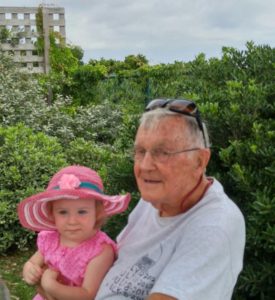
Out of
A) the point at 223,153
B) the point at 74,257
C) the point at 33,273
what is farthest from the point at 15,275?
the point at 74,257

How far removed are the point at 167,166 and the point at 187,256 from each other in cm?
31

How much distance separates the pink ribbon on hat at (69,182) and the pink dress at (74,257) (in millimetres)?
232

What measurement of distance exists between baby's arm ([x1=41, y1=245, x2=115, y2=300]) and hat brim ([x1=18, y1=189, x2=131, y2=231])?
0.19 metres

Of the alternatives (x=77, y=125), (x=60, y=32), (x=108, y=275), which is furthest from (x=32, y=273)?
(x=60, y=32)

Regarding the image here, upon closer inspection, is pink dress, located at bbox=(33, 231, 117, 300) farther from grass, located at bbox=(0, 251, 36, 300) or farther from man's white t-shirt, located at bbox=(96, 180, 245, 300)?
grass, located at bbox=(0, 251, 36, 300)

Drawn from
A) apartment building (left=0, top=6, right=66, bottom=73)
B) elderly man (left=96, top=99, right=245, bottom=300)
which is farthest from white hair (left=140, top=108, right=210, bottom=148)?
apartment building (left=0, top=6, right=66, bottom=73)

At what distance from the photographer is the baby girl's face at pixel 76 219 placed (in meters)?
2.54

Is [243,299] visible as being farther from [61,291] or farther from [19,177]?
[19,177]

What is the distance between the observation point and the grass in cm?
541

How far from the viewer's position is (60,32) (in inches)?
745

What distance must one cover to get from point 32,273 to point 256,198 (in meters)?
1.13

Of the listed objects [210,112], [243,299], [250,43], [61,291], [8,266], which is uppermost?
[250,43]

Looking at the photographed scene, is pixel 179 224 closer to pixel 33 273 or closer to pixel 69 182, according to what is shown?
pixel 69 182

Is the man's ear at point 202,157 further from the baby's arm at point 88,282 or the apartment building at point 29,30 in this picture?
the apartment building at point 29,30
